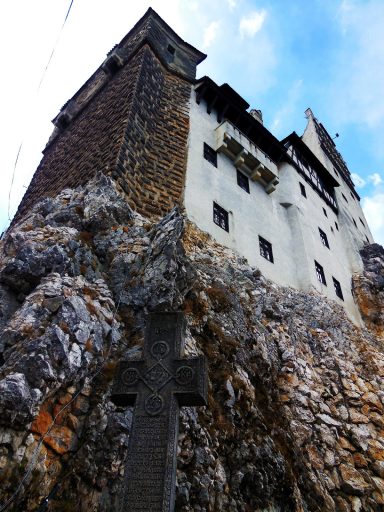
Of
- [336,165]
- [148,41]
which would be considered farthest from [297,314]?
[336,165]

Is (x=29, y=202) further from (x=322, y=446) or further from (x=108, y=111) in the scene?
(x=322, y=446)

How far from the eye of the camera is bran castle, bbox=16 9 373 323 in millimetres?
13914

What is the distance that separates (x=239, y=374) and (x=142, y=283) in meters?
2.94

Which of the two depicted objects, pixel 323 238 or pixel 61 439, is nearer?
pixel 61 439

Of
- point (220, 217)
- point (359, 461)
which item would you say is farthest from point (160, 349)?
point (220, 217)

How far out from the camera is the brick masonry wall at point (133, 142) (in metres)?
13.1

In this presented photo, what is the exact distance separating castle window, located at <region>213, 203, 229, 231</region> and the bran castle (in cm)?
5

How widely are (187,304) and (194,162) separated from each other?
288 inches

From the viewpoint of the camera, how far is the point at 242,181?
1783 centimetres

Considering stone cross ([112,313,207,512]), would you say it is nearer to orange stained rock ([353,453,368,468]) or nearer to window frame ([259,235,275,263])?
orange stained rock ([353,453,368,468])

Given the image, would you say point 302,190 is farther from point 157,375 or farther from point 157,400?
point 157,400

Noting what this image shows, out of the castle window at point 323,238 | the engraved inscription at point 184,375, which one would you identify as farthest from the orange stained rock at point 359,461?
the castle window at point 323,238

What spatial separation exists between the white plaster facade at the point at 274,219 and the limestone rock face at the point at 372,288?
1.56ft

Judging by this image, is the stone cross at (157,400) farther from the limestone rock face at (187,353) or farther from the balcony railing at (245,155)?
the balcony railing at (245,155)
